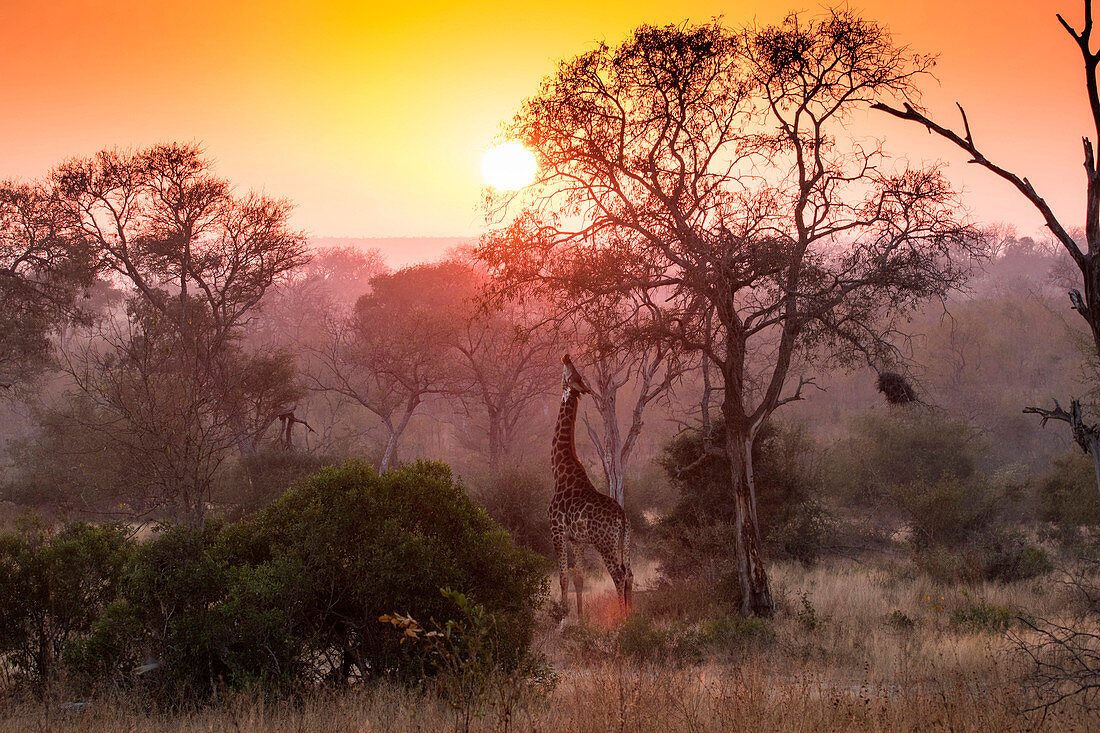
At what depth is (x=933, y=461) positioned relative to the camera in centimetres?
2594

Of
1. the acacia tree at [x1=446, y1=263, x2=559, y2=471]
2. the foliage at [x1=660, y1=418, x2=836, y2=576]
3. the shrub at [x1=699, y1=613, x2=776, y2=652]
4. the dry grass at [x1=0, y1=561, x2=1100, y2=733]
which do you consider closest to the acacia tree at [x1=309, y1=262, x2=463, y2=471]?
the acacia tree at [x1=446, y1=263, x2=559, y2=471]

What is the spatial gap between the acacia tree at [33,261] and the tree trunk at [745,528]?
65.2 feet

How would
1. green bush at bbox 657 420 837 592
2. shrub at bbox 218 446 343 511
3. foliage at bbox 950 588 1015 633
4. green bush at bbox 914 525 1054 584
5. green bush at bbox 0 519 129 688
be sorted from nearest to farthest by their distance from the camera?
green bush at bbox 0 519 129 688, foliage at bbox 950 588 1015 633, green bush at bbox 657 420 837 592, green bush at bbox 914 525 1054 584, shrub at bbox 218 446 343 511

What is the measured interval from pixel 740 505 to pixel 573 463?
8.72ft

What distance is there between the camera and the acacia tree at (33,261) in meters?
23.9

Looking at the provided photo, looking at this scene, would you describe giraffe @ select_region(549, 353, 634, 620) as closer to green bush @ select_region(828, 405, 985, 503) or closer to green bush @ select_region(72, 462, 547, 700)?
green bush @ select_region(72, 462, 547, 700)

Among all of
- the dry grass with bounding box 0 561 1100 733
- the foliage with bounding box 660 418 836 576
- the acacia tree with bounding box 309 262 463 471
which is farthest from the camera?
the acacia tree with bounding box 309 262 463 471

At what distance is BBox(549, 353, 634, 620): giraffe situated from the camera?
1266 centimetres

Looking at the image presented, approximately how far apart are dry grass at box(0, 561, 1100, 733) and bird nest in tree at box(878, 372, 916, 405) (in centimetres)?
332

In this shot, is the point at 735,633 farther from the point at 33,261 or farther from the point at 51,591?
the point at 33,261

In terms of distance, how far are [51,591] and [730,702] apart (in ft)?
22.2

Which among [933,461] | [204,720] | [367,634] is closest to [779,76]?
[367,634]

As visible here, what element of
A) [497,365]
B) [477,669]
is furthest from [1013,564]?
[497,365]

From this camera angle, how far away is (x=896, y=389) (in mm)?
12602
